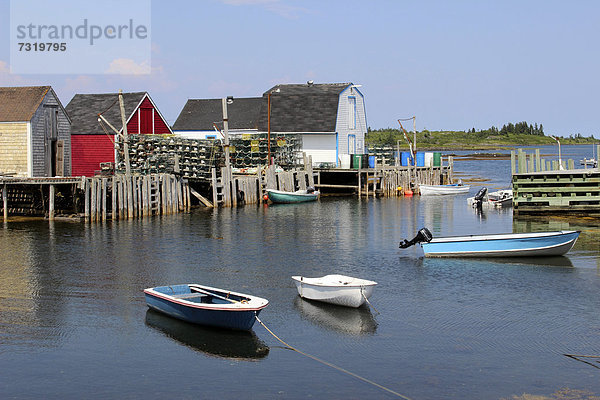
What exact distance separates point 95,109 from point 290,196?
15630 millimetres

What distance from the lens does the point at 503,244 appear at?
84.7 ft

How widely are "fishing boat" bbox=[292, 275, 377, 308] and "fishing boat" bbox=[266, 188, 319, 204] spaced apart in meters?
29.2

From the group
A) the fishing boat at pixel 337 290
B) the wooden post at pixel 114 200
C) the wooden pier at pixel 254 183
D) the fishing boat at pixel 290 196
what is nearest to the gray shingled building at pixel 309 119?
the wooden pier at pixel 254 183

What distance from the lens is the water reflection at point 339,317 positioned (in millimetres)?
17547

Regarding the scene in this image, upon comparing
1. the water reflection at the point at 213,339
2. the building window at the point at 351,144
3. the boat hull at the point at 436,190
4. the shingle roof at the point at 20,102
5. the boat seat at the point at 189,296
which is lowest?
the water reflection at the point at 213,339

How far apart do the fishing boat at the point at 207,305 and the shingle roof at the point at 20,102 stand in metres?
24.2

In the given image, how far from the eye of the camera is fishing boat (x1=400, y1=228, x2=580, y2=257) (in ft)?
84.3

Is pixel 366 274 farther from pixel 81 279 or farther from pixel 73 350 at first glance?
pixel 73 350

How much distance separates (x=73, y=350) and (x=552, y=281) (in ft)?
48.3

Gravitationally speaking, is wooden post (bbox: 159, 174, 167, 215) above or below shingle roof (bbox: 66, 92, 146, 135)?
below

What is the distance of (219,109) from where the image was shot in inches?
2601

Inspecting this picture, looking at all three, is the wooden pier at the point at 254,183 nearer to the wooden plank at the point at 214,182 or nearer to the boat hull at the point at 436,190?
the wooden plank at the point at 214,182

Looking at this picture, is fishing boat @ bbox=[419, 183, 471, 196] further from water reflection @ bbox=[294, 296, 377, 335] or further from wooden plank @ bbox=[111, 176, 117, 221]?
water reflection @ bbox=[294, 296, 377, 335]

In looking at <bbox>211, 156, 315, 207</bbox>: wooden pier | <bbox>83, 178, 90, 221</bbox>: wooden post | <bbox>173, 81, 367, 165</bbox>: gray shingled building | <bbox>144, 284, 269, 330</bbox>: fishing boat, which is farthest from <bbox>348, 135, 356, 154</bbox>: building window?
<bbox>144, 284, 269, 330</bbox>: fishing boat
